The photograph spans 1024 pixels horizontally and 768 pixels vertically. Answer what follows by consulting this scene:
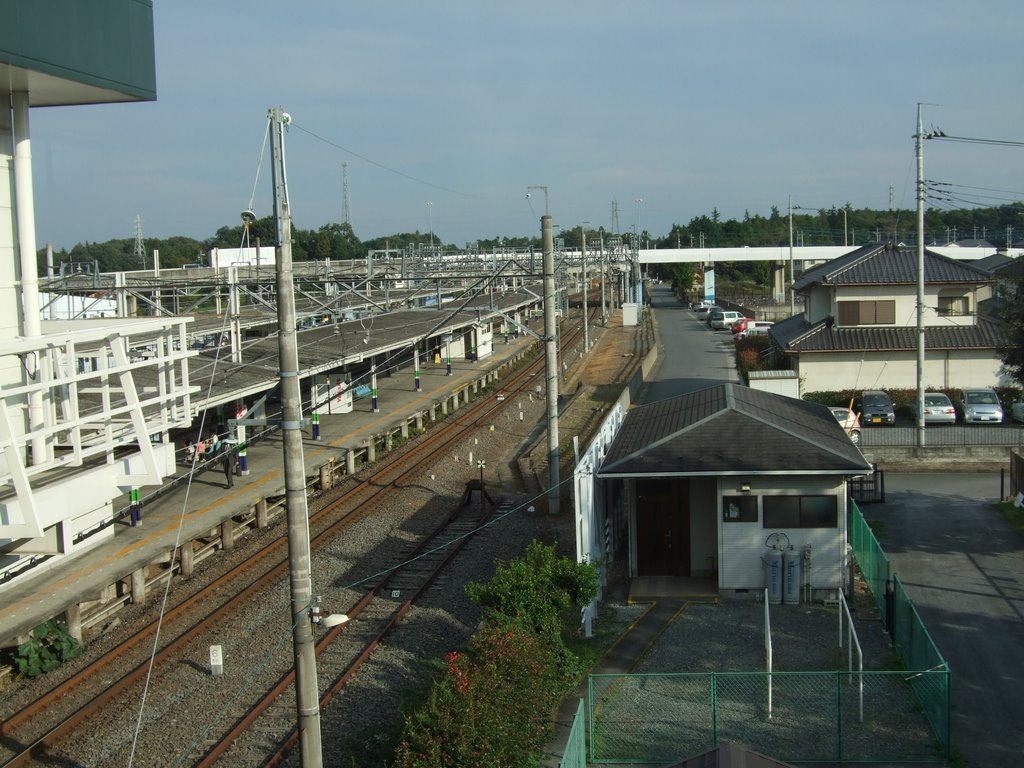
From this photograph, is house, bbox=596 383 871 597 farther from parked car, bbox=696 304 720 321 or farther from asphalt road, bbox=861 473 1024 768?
parked car, bbox=696 304 720 321

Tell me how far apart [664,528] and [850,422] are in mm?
9193

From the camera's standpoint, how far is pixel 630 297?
A: 5809 cm

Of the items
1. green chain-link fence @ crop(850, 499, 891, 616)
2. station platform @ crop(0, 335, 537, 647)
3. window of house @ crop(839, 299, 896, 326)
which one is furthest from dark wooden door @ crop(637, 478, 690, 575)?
window of house @ crop(839, 299, 896, 326)

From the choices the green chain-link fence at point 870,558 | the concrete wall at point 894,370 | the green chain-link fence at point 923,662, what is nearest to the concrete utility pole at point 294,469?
the green chain-link fence at point 923,662

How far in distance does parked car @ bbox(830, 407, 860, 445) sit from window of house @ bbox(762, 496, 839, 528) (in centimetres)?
738

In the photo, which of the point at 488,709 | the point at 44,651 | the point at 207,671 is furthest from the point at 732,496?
the point at 44,651

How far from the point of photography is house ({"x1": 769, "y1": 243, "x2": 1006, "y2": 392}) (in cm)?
2470

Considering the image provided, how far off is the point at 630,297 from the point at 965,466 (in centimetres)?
3960

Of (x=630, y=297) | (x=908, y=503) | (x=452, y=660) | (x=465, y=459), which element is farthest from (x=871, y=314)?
(x=630, y=297)

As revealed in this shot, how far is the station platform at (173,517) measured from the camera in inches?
412

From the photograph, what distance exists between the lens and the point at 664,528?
12.7 m

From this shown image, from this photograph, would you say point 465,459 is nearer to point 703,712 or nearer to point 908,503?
point 908,503

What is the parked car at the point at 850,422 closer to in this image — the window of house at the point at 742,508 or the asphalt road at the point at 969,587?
the asphalt road at the point at 969,587

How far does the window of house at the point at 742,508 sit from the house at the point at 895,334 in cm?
1401
